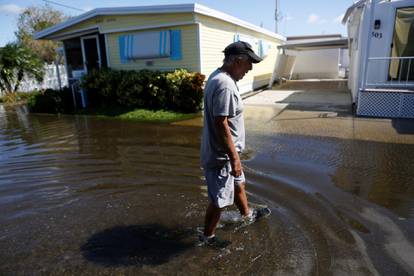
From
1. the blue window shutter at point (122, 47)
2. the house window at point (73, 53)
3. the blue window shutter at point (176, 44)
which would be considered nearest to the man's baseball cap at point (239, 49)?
the blue window shutter at point (176, 44)

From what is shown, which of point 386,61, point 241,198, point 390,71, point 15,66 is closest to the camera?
point 241,198

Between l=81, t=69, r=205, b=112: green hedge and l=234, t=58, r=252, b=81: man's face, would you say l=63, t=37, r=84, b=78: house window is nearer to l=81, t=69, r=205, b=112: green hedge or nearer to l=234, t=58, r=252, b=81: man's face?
l=81, t=69, r=205, b=112: green hedge

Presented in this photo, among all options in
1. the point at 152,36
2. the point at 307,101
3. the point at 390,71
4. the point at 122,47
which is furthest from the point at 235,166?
the point at 122,47

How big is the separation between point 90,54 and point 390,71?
10.4m

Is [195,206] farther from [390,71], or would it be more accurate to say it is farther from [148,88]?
[390,71]

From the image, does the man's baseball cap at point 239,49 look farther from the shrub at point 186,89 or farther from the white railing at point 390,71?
the white railing at point 390,71

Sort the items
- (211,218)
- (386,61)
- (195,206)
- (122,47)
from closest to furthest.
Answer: (211,218)
(195,206)
(386,61)
(122,47)

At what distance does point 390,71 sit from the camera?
29.2 ft

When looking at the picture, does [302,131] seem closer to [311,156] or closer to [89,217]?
[311,156]

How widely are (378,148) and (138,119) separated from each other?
6.28 metres

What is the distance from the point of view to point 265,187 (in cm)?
410

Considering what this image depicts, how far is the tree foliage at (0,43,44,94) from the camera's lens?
15805mm

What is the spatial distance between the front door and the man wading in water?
1069 centimetres

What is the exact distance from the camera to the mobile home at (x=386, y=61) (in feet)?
25.2
